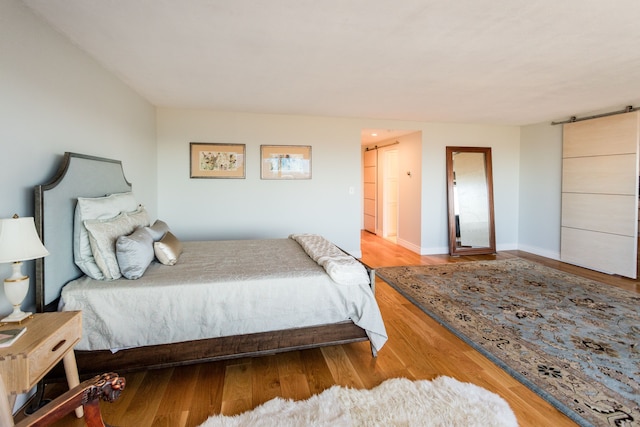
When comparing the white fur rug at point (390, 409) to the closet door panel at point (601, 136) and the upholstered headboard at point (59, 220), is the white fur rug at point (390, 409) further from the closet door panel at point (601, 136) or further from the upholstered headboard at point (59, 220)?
the closet door panel at point (601, 136)

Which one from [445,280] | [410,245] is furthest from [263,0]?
[410,245]

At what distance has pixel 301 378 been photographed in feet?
6.87

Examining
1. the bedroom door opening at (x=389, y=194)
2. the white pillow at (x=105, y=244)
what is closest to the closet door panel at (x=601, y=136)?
the bedroom door opening at (x=389, y=194)

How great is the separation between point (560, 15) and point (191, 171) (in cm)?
425

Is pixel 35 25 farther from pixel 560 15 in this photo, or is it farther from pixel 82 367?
pixel 560 15

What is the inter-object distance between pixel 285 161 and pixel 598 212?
451 cm

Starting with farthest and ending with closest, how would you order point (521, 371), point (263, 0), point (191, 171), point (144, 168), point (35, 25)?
point (191, 171) → point (144, 168) → point (521, 371) → point (35, 25) → point (263, 0)

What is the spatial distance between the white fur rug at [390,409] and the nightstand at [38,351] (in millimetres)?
773

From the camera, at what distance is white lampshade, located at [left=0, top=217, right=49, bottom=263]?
1.44 meters

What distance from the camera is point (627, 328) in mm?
2762

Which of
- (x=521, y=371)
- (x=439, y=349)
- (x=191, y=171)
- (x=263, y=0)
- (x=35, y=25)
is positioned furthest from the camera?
(x=191, y=171)

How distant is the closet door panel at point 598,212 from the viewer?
13.7ft

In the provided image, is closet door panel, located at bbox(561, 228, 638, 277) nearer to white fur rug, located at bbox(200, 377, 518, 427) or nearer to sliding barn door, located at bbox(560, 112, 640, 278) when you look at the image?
sliding barn door, located at bbox(560, 112, 640, 278)

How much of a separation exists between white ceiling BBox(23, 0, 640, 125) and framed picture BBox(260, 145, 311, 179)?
873mm
